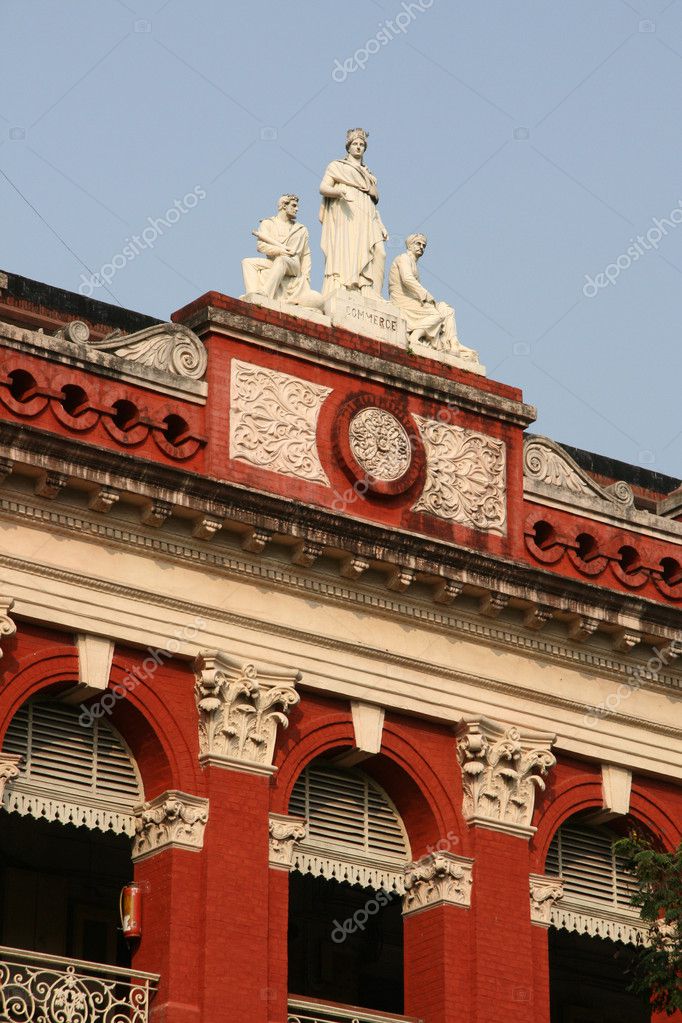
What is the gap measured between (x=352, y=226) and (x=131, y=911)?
926cm

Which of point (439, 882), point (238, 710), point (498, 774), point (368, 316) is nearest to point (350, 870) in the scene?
point (439, 882)

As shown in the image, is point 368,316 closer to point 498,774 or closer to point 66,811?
point 498,774

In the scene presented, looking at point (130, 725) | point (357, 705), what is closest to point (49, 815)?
point (130, 725)

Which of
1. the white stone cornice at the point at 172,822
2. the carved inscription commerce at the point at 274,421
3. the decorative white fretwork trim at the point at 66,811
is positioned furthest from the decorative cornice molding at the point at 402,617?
the decorative white fretwork trim at the point at 66,811

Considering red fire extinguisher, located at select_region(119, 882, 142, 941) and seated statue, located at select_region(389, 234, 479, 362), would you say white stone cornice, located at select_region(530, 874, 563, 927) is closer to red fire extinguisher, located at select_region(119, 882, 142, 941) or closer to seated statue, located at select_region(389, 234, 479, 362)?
red fire extinguisher, located at select_region(119, 882, 142, 941)

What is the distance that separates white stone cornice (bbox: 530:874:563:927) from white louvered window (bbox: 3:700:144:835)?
16.6 ft

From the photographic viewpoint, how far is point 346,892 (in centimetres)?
3347

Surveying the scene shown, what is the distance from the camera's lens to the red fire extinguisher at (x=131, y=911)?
28.3 metres

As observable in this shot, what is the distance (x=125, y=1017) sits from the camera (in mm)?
27469

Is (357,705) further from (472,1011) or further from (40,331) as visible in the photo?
(40,331)

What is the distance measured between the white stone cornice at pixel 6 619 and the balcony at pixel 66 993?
3.35 meters

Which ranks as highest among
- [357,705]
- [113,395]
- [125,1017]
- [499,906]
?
[113,395]

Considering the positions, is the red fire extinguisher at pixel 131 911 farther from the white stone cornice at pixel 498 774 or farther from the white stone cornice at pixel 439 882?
the white stone cornice at pixel 498 774

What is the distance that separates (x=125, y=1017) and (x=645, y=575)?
9.49 metres
